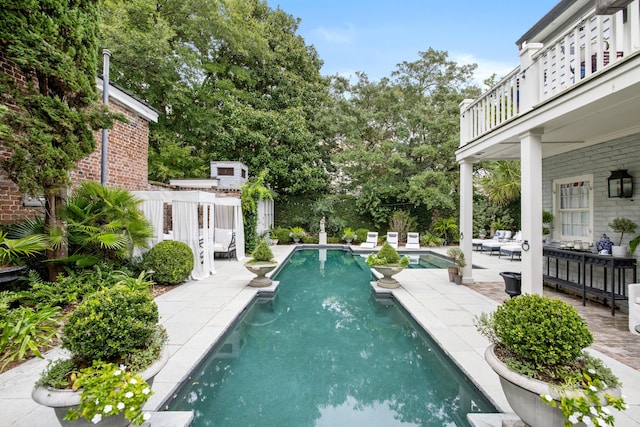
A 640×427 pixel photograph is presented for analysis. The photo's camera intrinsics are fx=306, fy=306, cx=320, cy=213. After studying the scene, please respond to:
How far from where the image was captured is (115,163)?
8.59 m

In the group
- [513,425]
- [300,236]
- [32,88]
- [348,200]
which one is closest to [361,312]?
[513,425]

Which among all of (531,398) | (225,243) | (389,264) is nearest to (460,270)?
(389,264)

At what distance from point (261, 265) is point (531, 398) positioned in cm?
589

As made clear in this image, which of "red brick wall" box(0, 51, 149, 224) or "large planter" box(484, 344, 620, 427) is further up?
"red brick wall" box(0, 51, 149, 224)

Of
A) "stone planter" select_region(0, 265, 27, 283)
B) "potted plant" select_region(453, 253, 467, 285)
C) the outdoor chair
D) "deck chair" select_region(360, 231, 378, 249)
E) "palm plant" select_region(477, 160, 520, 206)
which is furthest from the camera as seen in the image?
"deck chair" select_region(360, 231, 378, 249)

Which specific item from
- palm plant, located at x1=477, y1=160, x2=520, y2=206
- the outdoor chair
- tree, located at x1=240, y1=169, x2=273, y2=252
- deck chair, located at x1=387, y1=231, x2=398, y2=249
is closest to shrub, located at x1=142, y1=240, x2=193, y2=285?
the outdoor chair

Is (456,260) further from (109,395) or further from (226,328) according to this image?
(109,395)

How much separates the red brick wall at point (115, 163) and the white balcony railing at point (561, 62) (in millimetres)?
8077

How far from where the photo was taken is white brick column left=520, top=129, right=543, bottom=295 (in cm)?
500

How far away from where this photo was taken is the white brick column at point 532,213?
4996 mm

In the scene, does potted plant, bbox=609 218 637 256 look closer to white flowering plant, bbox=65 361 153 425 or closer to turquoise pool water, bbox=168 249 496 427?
turquoise pool water, bbox=168 249 496 427

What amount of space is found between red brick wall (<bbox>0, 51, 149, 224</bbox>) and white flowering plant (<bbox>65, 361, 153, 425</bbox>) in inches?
212

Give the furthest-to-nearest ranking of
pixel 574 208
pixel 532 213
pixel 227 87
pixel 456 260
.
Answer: pixel 227 87 → pixel 456 260 → pixel 574 208 → pixel 532 213

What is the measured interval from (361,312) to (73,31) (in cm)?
721
